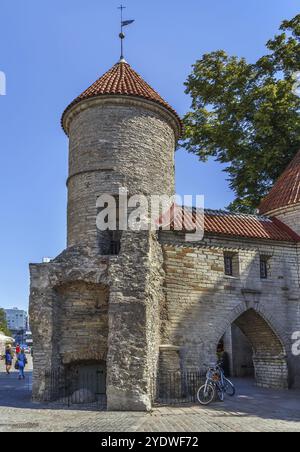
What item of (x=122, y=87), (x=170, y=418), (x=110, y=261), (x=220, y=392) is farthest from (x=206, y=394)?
(x=122, y=87)

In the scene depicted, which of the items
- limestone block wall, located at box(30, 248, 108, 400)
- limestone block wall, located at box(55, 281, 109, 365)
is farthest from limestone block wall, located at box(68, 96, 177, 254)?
limestone block wall, located at box(55, 281, 109, 365)

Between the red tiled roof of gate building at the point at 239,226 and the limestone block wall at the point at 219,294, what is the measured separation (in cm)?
30

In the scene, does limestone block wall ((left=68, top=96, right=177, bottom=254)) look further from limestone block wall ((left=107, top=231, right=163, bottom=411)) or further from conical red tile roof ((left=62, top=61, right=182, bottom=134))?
limestone block wall ((left=107, top=231, right=163, bottom=411))

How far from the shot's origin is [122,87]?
15242mm

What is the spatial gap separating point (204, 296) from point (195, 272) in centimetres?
81

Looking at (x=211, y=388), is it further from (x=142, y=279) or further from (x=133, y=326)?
(x=142, y=279)

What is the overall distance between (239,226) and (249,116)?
29.7ft

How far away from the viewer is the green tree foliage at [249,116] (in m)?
20.9

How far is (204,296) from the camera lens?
13.9 metres

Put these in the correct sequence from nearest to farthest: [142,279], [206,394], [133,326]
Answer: [133,326] < [142,279] < [206,394]

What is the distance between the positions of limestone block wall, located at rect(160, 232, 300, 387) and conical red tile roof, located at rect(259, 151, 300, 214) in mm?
1806

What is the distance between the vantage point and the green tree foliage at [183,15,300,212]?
68.5ft

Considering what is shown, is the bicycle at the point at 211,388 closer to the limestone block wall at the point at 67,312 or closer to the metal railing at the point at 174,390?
the metal railing at the point at 174,390
